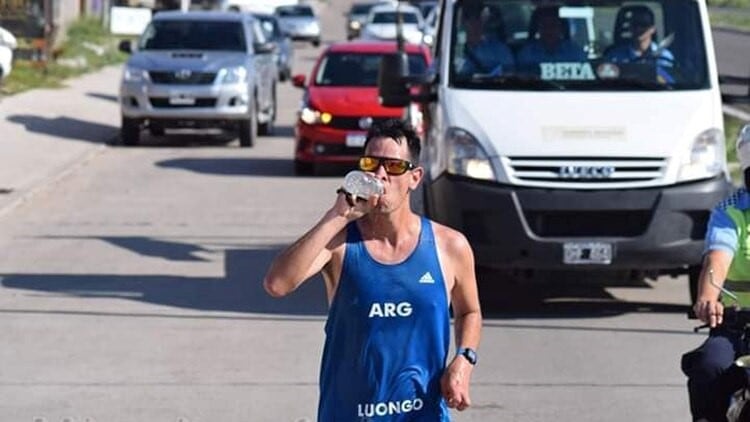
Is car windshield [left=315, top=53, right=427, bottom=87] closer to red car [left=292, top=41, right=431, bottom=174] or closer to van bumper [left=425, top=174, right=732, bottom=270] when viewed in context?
red car [left=292, top=41, right=431, bottom=174]

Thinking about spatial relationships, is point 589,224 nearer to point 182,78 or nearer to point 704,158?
point 704,158

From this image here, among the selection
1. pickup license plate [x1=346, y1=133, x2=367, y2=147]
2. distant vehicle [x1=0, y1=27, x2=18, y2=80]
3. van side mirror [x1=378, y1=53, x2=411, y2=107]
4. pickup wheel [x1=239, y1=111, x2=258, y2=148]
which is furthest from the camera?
distant vehicle [x1=0, y1=27, x2=18, y2=80]

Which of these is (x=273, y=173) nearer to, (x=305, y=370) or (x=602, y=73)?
(x=602, y=73)

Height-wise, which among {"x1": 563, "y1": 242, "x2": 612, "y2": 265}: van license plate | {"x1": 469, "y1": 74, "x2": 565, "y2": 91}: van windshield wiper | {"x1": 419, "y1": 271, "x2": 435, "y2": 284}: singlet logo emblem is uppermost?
{"x1": 419, "y1": 271, "x2": 435, "y2": 284}: singlet logo emblem

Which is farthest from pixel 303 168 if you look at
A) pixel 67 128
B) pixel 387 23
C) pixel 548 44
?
pixel 387 23

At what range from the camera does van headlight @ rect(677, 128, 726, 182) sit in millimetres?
11859

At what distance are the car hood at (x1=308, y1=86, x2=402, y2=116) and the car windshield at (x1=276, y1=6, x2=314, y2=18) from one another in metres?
45.1

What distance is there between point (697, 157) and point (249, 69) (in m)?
14.7

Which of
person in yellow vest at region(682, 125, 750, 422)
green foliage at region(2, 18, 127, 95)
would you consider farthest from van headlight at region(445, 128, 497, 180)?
green foliage at region(2, 18, 127, 95)

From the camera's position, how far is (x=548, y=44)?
12.6 meters

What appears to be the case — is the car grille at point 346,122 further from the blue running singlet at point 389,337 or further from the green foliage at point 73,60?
the blue running singlet at point 389,337

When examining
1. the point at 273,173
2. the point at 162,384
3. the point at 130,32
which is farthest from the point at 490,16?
the point at 130,32

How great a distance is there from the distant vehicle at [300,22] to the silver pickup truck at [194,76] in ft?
127

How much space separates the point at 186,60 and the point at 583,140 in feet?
48.0
